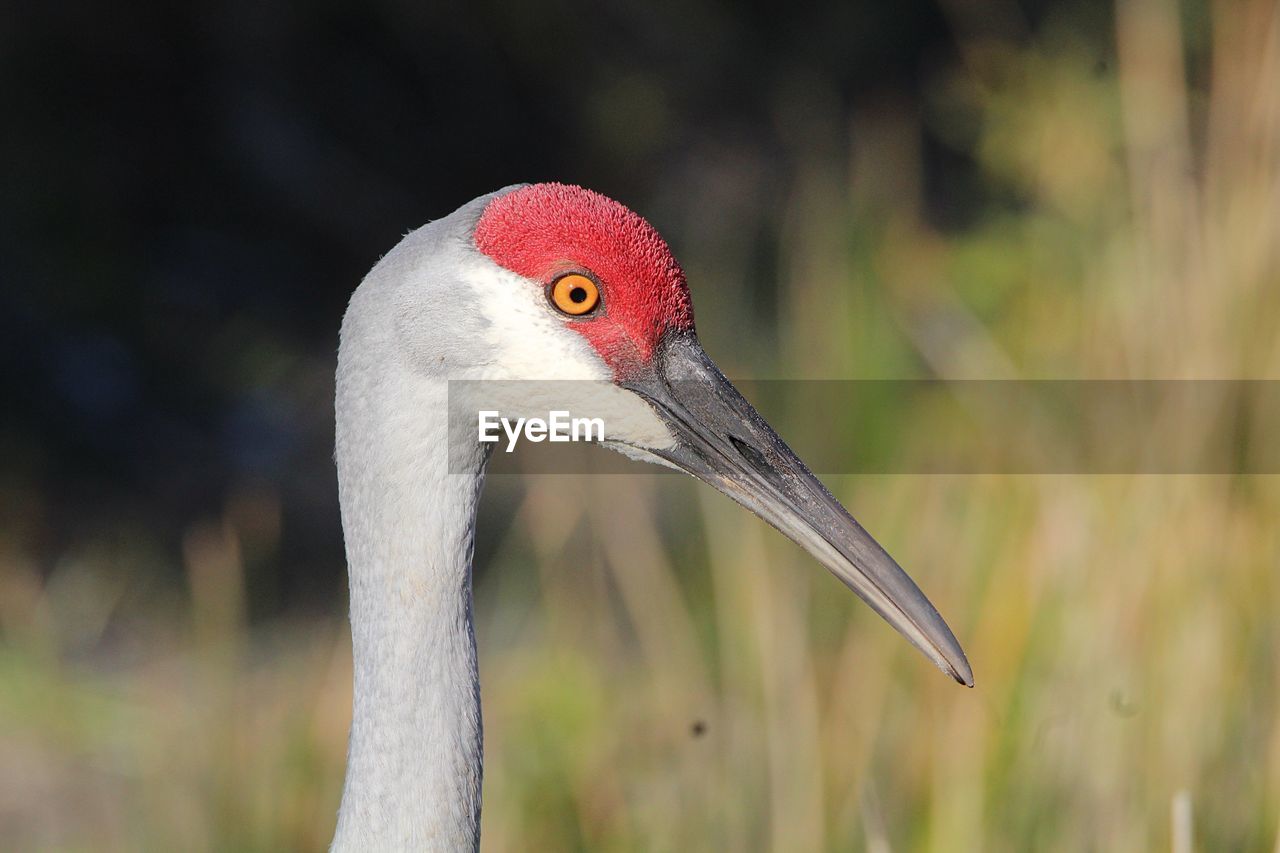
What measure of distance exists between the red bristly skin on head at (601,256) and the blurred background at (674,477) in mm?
1187

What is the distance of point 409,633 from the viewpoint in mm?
1947

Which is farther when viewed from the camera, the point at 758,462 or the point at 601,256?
the point at 758,462

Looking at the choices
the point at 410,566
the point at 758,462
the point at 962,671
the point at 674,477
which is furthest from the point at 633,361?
the point at 674,477

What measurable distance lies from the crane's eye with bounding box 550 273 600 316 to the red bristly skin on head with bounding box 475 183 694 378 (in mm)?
11

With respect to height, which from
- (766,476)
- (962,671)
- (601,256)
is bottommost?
(962,671)

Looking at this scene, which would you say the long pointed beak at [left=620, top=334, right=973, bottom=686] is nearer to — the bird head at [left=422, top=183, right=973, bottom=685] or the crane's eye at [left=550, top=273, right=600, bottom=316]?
the bird head at [left=422, top=183, right=973, bottom=685]

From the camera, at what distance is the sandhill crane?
76.4 inches

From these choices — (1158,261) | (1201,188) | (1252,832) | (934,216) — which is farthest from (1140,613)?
(934,216)

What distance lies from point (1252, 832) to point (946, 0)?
5.00 m

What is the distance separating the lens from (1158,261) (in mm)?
3891

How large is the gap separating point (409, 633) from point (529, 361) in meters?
0.40

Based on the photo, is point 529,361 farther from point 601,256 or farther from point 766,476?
point 766,476

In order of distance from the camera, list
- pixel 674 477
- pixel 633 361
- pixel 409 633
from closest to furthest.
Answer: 1. pixel 409 633
2. pixel 633 361
3. pixel 674 477

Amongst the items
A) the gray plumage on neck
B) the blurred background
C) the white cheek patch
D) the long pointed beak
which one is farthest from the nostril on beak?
the blurred background
